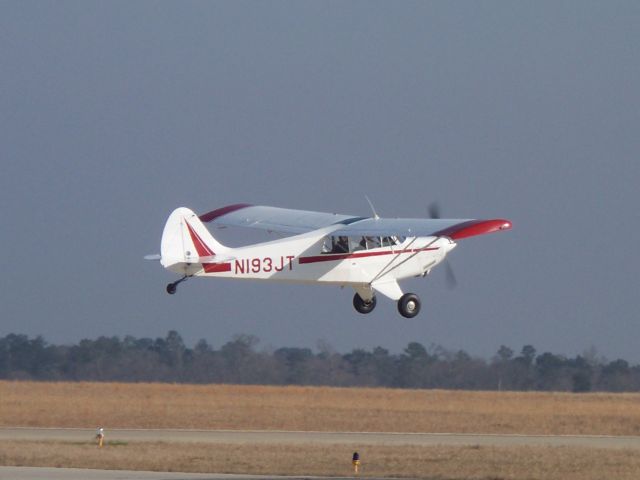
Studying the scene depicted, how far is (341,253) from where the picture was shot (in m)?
32.2

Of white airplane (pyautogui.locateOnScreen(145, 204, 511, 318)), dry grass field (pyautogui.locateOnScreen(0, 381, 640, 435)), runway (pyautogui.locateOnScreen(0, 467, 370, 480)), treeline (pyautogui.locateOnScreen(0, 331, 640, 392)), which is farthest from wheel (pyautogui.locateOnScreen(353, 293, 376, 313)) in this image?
treeline (pyautogui.locateOnScreen(0, 331, 640, 392))

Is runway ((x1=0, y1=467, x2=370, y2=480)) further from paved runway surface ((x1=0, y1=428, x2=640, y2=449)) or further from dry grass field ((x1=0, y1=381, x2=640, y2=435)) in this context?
dry grass field ((x1=0, y1=381, x2=640, y2=435))

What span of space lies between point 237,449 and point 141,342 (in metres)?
49.8

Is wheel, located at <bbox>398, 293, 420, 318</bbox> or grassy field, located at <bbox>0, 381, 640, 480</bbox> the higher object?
wheel, located at <bbox>398, 293, 420, 318</bbox>

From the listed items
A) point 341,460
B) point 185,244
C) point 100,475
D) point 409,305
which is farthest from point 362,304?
point 100,475

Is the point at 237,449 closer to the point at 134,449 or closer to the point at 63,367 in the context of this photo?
the point at 134,449

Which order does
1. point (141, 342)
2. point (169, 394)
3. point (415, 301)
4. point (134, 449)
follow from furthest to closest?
1. point (141, 342)
2. point (169, 394)
3. point (134, 449)
4. point (415, 301)

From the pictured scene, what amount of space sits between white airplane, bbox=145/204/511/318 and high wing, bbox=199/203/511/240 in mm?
25

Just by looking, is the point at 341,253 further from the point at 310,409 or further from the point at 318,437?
the point at 310,409

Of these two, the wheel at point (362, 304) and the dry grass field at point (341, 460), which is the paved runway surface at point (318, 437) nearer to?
the dry grass field at point (341, 460)

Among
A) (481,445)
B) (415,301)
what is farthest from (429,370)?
(415,301)

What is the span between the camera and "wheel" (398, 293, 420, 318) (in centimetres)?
3319

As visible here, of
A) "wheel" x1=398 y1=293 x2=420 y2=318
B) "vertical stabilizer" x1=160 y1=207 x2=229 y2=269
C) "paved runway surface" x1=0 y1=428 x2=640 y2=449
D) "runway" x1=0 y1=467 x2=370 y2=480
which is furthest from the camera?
"paved runway surface" x1=0 y1=428 x2=640 y2=449

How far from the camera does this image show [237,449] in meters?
37.3
